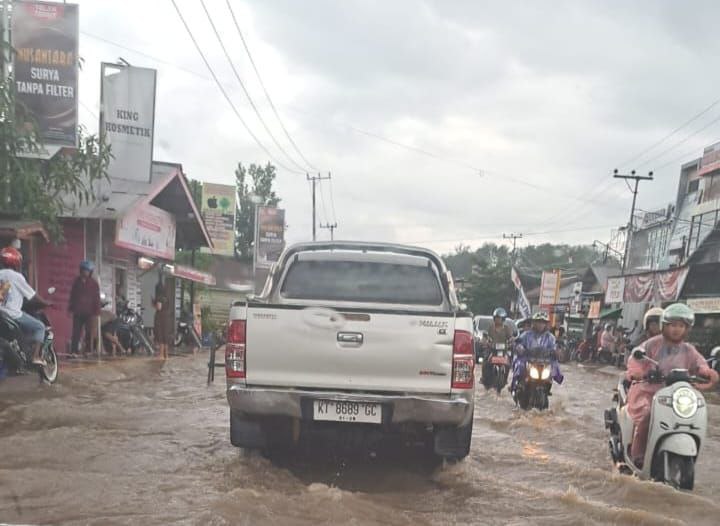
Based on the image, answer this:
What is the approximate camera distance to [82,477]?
200 inches

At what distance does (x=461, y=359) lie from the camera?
5.05 meters

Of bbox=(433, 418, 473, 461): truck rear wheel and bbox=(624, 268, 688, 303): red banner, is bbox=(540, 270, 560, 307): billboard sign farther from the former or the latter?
bbox=(433, 418, 473, 461): truck rear wheel

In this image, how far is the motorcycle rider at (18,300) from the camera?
842 centimetres

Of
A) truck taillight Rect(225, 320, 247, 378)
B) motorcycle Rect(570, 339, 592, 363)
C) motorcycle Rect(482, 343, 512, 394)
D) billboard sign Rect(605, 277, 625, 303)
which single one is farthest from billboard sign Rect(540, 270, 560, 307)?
truck taillight Rect(225, 320, 247, 378)

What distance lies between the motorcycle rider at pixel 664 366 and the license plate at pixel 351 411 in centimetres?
202

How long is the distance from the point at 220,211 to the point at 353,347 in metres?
35.0

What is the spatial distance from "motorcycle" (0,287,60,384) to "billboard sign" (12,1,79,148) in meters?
3.62

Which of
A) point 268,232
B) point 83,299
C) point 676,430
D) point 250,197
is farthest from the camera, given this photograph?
point 250,197

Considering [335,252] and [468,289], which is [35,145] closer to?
[335,252]

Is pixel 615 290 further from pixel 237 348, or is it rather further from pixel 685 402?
pixel 237 348

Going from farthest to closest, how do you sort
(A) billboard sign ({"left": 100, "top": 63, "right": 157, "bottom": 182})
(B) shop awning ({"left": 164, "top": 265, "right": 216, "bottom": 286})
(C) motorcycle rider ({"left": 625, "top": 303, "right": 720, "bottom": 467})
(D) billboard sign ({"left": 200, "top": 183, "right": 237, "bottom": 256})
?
(D) billboard sign ({"left": 200, "top": 183, "right": 237, "bottom": 256}) → (B) shop awning ({"left": 164, "top": 265, "right": 216, "bottom": 286}) → (A) billboard sign ({"left": 100, "top": 63, "right": 157, "bottom": 182}) → (C) motorcycle rider ({"left": 625, "top": 303, "right": 720, "bottom": 467})

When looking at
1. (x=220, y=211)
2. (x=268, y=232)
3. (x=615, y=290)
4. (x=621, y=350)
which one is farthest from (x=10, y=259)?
(x=268, y=232)

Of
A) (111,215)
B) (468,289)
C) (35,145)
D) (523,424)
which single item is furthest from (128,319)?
(468,289)

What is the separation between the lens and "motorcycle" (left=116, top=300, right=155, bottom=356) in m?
16.1
